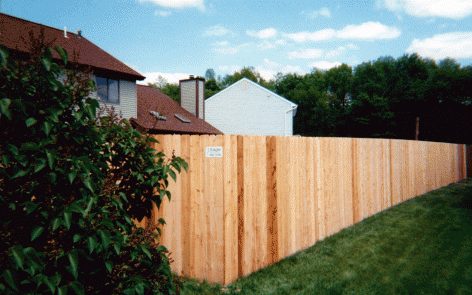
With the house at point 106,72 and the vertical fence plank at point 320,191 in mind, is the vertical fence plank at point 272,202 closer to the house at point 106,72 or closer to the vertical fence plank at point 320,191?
the vertical fence plank at point 320,191

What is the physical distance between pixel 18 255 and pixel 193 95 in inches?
1052

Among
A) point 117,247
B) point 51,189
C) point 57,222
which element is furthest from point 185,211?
point 57,222

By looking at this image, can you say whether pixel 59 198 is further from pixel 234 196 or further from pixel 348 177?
pixel 348 177

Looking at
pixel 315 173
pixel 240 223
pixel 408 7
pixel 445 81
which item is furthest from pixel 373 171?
pixel 408 7

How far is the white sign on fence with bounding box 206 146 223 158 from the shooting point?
447cm

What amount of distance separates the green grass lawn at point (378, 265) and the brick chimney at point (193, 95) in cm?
2193

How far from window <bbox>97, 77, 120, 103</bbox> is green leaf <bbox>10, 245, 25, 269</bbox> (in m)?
17.8

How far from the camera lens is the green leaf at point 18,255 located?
1.86m

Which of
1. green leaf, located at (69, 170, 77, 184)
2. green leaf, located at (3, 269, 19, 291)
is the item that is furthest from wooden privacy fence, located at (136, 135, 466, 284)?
green leaf, located at (3, 269, 19, 291)

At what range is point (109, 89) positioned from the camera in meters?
18.9

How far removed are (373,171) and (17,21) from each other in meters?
18.8

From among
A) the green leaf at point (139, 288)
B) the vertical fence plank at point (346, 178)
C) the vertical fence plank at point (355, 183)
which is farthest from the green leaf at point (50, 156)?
the vertical fence plank at point (355, 183)

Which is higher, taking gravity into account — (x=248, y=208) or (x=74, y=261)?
(x=74, y=261)

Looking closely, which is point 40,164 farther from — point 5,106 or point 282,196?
point 282,196
